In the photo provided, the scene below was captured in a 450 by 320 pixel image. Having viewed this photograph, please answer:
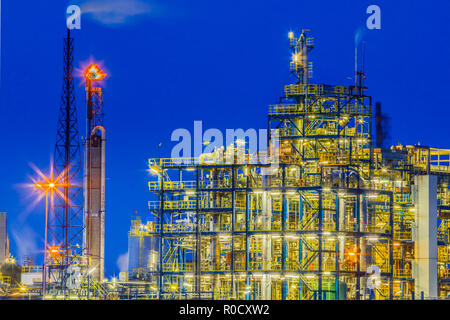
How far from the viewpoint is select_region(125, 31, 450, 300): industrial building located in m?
71.6

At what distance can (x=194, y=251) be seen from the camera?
75125 mm

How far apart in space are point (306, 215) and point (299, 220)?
1770mm

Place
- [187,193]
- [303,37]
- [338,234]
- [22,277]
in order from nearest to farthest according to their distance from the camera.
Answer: [338,234] → [187,193] → [303,37] → [22,277]

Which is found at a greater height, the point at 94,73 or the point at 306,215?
the point at 94,73

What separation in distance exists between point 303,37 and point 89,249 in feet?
85.9

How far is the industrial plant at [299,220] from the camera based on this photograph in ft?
234

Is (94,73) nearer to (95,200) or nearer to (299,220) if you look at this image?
(95,200)

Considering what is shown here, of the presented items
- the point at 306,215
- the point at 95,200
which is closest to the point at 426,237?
the point at 306,215

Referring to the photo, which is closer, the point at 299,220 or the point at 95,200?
the point at 299,220

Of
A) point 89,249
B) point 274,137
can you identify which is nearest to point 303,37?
point 274,137

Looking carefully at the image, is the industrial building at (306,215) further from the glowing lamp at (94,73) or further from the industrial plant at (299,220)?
the glowing lamp at (94,73)

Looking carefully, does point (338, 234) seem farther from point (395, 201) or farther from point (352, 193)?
point (395, 201)

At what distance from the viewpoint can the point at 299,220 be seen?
72.2 m
